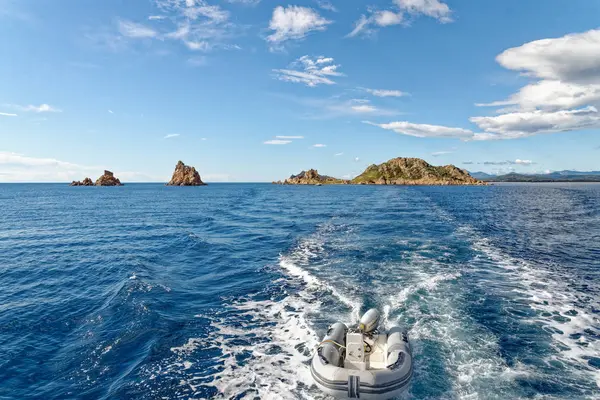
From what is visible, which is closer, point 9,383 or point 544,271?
point 9,383

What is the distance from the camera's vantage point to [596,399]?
35.9ft

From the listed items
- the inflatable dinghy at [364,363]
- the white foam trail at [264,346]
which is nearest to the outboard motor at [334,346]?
the inflatable dinghy at [364,363]

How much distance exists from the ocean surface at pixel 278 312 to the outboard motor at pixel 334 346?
125 centimetres

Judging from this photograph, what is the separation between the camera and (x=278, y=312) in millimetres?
18703

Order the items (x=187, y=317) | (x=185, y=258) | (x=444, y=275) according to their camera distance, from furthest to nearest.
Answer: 1. (x=185, y=258)
2. (x=444, y=275)
3. (x=187, y=317)

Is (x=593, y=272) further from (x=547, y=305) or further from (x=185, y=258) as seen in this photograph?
(x=185, y=258)

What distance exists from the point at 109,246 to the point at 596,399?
129ft

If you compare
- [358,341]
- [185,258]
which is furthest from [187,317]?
[185,258]

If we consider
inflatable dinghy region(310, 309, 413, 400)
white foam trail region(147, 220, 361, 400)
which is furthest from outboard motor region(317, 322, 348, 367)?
white foam trail region(147, 220, 361, 400)

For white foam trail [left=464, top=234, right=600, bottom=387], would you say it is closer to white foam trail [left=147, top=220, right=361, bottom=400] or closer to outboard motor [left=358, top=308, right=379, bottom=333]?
outboard motor [left=358, top=308, right=379, bottom=333]

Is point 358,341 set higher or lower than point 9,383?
higher

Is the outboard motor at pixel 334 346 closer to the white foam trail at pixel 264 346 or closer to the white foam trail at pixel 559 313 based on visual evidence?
the white foam trail at pixel 264 346

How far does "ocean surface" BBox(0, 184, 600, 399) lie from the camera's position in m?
12.3

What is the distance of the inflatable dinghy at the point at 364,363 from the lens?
10.8 meters
